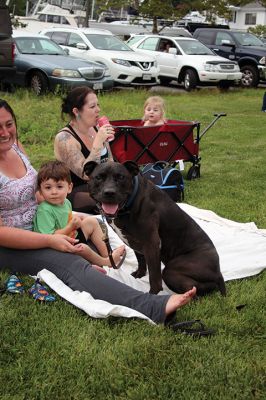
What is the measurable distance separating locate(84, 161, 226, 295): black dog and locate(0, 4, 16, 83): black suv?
9827mm

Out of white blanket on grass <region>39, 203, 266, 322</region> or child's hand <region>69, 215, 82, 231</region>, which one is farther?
child's hand <region>69, 215, 82, 231</region>

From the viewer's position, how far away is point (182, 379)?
9.33ft

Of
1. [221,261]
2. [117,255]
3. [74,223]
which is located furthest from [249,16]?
[74,223]

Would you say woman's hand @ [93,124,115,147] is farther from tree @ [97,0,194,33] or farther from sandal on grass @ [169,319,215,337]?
tree @ [97,0,194,33]

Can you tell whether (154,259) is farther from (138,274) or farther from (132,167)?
(132,167)

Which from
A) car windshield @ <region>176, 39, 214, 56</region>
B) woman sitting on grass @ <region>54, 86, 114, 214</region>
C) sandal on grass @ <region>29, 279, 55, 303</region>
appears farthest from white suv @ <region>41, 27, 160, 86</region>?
sandal on grass @ <region>29, 279, 55, 303</region>

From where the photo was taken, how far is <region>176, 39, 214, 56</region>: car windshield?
18016mm

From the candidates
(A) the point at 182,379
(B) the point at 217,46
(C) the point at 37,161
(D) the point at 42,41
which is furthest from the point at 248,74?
(A) the point at 182,379

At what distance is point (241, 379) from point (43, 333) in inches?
46.5

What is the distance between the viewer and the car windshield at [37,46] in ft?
46.4

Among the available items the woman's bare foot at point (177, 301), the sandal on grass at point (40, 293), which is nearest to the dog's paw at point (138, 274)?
the sandal on grass at point (40, 293)

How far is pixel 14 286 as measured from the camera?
12.4 feet

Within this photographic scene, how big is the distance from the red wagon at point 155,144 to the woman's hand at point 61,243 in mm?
3032

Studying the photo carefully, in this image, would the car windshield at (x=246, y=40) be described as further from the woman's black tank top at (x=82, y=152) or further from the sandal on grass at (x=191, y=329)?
the sandal on grass at (x=191, y=329)
